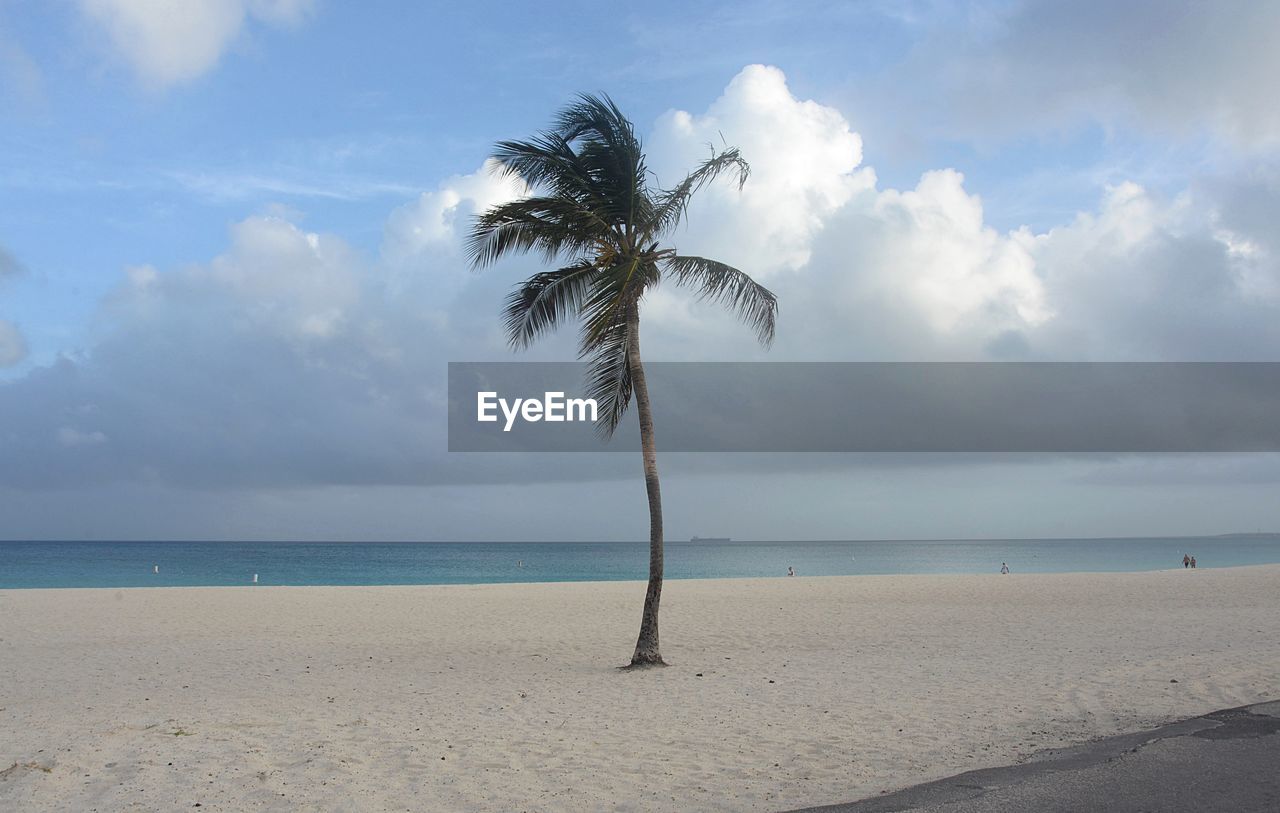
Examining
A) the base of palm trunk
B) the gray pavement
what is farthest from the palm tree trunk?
the gray pavement

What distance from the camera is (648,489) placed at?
13.3 m

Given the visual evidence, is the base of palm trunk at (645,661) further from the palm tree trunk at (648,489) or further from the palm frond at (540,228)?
the palm frond at (540,228)

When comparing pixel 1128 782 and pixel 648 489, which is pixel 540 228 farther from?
pixel 1128 782

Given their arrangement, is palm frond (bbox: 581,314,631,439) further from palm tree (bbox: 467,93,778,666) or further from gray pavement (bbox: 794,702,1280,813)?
gray pavement (bbox: 794,702,1280,813)

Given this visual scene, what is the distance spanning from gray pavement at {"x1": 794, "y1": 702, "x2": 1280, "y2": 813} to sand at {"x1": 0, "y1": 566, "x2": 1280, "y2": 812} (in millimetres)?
450

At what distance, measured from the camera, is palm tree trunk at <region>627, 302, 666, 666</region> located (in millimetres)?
13227

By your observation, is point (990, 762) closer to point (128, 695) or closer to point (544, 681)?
point (544, 681)

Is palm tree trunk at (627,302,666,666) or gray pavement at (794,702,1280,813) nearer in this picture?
gray pavement at (794,702,1280,813)

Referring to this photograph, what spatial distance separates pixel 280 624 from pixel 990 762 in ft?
58.8

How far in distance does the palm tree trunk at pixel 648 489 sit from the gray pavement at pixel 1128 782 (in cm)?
675

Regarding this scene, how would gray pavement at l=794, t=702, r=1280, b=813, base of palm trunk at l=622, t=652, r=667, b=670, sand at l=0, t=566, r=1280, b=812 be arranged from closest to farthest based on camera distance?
gray pavement at l=794, t=702, r=1280, b=813 → sand at l=0, t=566, r=1280, b=812 → base of palm trunk at l=622, t=652, r=667, b=670

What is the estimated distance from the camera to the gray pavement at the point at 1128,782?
18.0 ft

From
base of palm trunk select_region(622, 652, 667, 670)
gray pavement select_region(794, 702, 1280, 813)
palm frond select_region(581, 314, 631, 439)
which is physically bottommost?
base of palm trunk select_region(622, 652, 667, 670)

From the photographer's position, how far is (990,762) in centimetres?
703
